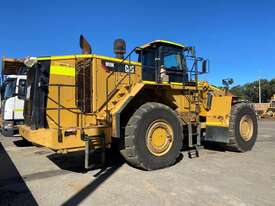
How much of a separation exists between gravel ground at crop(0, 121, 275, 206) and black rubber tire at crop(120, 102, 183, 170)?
0.22 m

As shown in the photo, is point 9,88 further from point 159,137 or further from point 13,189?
point 159,137

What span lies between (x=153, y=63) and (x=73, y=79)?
8.12ft

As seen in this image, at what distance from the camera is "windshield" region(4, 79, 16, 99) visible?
12.1m

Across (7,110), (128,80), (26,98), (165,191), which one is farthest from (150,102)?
(7,110)

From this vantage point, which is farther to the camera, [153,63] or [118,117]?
[153,63]

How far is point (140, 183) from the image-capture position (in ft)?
19.9

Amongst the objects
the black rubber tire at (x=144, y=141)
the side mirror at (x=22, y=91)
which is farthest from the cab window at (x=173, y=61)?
the side mirror at (x=22, y=91)

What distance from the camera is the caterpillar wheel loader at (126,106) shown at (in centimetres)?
686

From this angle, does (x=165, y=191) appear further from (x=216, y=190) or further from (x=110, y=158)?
(x=110, y=158)

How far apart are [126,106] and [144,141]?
919 mm

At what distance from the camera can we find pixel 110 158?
8836 mm

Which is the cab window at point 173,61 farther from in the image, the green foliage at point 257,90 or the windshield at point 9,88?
the green foliage at point 257,90

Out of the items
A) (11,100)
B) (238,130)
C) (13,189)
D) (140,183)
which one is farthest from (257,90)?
(13,189)

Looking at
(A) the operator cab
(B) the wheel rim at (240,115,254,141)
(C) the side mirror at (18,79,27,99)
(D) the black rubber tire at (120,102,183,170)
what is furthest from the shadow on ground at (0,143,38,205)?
(B) the wheel rim at (240,115,254,141)
